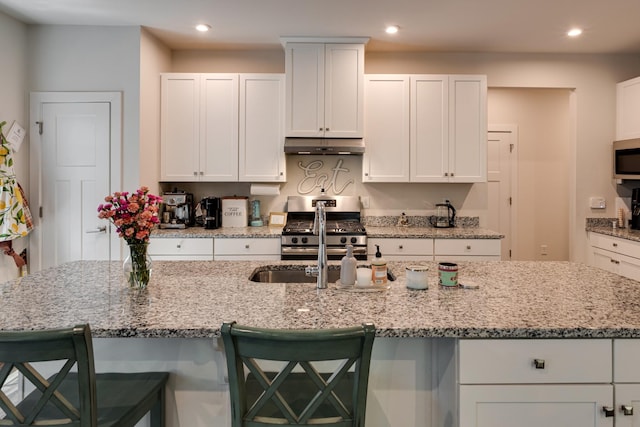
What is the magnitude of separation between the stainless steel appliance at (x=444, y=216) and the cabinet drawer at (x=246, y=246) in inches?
64.7

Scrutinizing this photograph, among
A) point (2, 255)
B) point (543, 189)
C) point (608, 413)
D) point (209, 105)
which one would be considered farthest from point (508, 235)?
point (2, 255)

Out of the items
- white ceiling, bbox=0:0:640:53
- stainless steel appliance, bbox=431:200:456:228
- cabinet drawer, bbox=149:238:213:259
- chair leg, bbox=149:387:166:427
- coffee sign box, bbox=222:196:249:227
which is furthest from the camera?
stainless steel appliance, bbox=431:200:456:228

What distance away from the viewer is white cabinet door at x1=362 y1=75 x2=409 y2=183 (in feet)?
13.1

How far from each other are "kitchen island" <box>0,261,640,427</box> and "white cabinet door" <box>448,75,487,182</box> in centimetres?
217

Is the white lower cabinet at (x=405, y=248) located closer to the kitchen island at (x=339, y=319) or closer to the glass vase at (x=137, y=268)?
the kitchen island at (x=339, y=319)

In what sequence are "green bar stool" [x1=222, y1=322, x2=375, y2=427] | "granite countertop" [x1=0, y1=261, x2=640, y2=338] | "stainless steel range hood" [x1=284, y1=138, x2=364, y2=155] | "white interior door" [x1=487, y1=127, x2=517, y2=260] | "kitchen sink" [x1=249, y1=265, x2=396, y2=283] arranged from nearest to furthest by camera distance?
"green bar stool" [x1=222, y1=322, x2=375, y2=427] < "granite countertop" [x1=0, y1=261, x2=640, y2=338] < "kitchen sink" [x1=249, y1=265, x2=396, y2=283] < "stainless steel range hood" [x1=284, y1=138, x2=364, y2=155] < "white interior door" [x1=487, y1=127, x2=517, y2=260]

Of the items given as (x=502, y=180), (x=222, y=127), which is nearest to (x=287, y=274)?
(x=222, y=127)

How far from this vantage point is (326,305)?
1599 millimetres

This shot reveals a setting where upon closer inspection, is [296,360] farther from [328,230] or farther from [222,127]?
[222,127]

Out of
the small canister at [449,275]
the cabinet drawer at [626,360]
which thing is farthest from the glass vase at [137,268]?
the cabinet drawer at [626,360]

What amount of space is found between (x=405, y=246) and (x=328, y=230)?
2.24 ft

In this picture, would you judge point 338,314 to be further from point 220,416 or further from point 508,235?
point 508,235

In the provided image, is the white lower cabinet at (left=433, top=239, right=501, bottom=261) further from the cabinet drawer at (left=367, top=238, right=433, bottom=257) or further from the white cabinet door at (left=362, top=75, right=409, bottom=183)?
the white cabinet door at (left=362, top=75, right=409, bottom=183)

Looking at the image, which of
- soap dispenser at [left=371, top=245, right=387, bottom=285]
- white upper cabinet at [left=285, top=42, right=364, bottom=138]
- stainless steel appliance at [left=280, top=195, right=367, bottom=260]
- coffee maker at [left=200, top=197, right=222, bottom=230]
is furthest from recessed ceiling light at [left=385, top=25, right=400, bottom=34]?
soap dispenser at [left=371, top=245, right=387, bottom=285]
